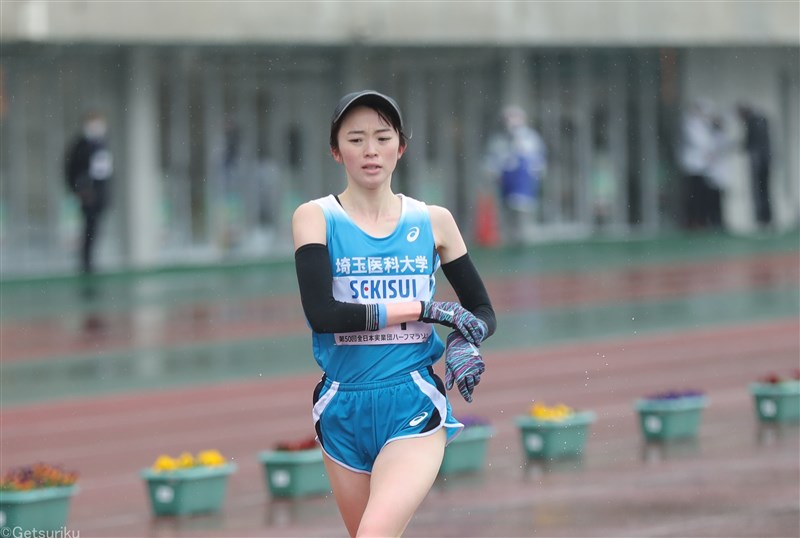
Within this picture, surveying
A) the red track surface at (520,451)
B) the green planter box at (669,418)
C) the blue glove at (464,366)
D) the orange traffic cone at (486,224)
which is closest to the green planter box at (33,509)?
the red track surface at (520,451)

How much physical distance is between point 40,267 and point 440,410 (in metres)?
23.8

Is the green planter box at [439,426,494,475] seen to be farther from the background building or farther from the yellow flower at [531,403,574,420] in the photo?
the background building

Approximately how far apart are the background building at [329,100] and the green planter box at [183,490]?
60.1 ft

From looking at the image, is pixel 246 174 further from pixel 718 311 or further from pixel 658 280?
pixel 718 311

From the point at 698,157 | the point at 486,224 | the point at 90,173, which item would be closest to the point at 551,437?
the point at 90,173

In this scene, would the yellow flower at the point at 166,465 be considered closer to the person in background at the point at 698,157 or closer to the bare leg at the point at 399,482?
the bare leg at the point at 399,482

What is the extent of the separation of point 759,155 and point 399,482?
Answer: 2912 centimetres

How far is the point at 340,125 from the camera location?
4855 mm

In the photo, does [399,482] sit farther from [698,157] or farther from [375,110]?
[698,157]

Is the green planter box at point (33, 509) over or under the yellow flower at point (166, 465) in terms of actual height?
under

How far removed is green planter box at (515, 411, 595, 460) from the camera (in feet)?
33.8

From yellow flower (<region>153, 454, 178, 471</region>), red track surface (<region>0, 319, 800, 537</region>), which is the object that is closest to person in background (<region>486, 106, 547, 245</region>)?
red track surface (<region>0, 319, 800, 537</region>)

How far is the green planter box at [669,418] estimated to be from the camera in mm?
10969

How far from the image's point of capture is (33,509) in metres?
8.22
